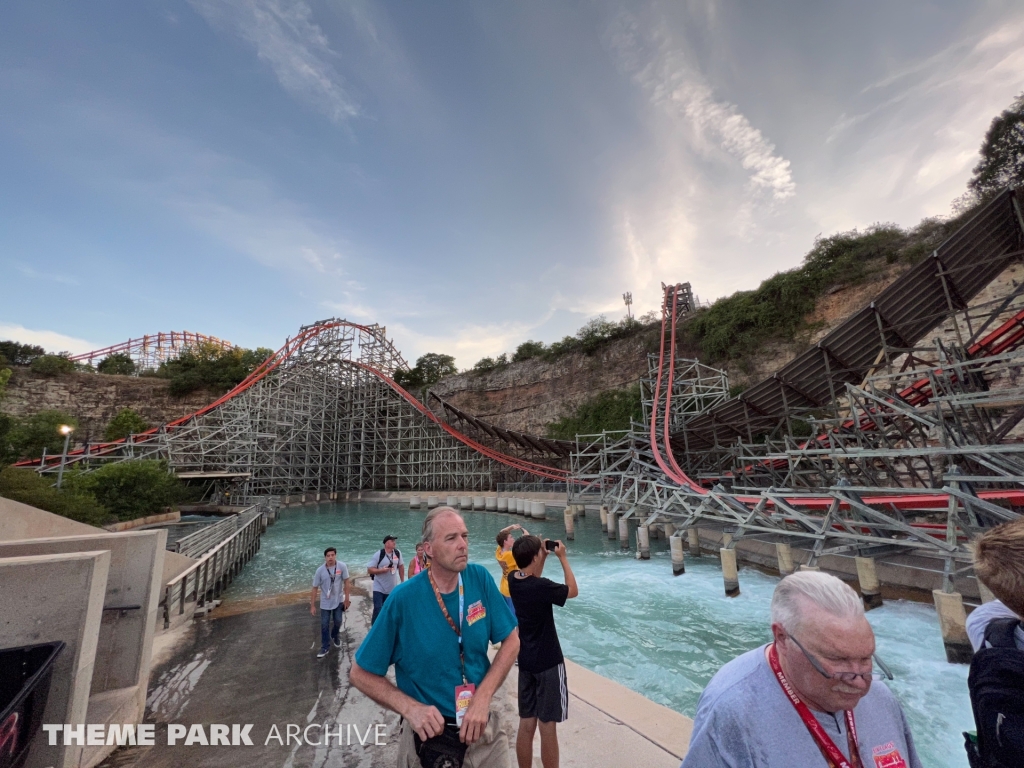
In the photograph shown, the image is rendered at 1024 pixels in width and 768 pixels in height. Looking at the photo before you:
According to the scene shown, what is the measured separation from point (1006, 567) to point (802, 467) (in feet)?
58.2

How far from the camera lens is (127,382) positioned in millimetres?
39781

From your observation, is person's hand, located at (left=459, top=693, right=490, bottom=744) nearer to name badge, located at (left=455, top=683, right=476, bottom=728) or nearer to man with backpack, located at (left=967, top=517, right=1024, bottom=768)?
name badge, located at (left=455, top=683, right=476, bottom=728)

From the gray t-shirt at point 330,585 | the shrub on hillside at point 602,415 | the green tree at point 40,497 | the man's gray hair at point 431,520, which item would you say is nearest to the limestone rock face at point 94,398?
the green tree at point 40,497

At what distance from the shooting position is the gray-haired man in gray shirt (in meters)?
1.03

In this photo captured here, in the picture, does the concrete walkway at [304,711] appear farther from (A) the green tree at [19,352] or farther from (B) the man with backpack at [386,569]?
(A) the green tree at [19,352]

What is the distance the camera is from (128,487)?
1703 centimetres

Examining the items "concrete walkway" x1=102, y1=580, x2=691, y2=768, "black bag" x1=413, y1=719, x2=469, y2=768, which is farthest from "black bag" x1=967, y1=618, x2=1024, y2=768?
"concrete walkway" x1=102, y1=580, x2=691, y2=768

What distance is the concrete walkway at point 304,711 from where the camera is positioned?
3029 millimetres

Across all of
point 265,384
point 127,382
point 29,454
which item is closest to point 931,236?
point 265,384

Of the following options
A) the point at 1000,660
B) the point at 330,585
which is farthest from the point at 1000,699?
the point at 330,585

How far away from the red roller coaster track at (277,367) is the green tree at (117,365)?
79.8ft

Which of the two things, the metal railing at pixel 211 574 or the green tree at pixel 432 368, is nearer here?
the metal railing at pixel 211 574

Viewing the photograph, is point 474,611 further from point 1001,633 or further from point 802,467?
point 802,467

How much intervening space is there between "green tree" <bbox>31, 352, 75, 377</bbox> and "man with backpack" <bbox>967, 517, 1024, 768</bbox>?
52.9 m
